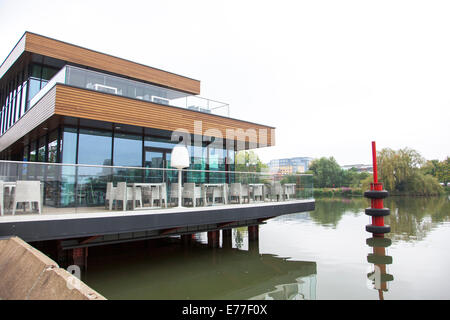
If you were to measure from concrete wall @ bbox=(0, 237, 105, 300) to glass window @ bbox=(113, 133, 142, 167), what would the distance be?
6630 mm

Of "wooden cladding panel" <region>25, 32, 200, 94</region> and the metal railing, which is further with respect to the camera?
"wooden cladding panel" <region>25, 32, 200, 94</region>

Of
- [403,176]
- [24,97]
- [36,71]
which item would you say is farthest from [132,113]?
[403,176]

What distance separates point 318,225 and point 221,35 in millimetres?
17900

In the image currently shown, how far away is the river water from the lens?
6902 millimetres

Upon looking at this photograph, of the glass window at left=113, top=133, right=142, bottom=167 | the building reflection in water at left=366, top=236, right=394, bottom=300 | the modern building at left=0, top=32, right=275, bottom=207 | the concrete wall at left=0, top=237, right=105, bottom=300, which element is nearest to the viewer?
the concrete wall at left=0, top=237, right=105, bottom=300

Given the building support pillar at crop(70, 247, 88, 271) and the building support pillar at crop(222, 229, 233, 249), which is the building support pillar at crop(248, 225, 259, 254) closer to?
the building support pillar at crop(222, 229, 233, 249)

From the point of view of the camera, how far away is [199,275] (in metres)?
8.19

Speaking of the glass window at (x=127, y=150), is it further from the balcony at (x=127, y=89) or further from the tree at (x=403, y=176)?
the tree at (x=403, y=176)

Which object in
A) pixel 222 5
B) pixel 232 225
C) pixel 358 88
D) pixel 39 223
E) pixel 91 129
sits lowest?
pixel 232 225

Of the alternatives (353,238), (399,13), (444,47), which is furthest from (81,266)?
(444,47)

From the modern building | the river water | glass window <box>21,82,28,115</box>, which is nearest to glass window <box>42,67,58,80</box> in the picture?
the modern building

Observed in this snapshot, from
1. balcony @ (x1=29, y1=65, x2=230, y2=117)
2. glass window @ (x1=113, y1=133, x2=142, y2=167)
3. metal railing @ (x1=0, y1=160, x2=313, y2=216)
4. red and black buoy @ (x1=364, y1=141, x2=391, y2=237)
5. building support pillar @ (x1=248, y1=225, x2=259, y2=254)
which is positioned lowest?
building support pillar @ (x1=248, y1=225, x2=259, y2=254)
